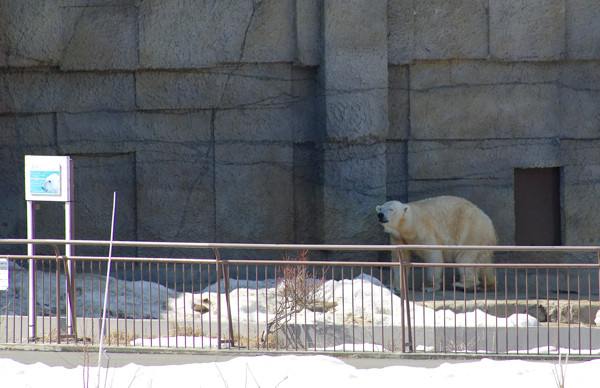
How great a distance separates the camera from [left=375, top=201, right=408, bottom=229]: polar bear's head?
1043cm

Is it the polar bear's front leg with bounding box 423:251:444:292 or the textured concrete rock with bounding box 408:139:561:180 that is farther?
the textured concrete rock with bounding box 408:139:561:180

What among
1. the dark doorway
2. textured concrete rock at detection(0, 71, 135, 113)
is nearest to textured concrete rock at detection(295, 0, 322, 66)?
textured concrete rock at detection(0, 71, 135, 113)

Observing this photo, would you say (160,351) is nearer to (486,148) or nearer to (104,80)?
(104,80)

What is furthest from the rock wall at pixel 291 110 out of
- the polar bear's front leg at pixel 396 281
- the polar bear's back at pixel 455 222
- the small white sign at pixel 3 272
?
the small white sign at pixel 3 272

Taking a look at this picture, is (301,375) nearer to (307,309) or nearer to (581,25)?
(307,309)

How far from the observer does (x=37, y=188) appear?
7715 millimetres

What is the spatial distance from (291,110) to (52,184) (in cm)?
445

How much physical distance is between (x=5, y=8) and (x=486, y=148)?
6.27 m

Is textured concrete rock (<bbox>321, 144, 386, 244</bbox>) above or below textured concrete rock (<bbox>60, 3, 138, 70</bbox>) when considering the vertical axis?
below

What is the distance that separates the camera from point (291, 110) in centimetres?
1154

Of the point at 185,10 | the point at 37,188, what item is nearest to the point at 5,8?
the point at 185,10

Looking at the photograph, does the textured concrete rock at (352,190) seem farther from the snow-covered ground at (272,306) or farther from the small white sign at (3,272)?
the small white sign at (3,272)

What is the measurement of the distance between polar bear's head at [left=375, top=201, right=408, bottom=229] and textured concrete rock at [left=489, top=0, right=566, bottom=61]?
2.53m

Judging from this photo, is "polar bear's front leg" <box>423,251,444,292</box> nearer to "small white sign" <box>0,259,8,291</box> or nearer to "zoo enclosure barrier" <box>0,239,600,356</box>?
"zoo enclosure barrier" <box>0,239,600,356</box>
